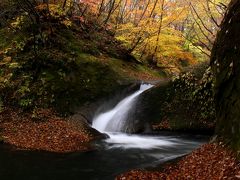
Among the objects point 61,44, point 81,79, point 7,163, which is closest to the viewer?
point 7,163

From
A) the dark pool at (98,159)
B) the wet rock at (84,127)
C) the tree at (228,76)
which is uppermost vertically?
the tree at (228,76)

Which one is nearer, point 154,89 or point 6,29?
point 154,89

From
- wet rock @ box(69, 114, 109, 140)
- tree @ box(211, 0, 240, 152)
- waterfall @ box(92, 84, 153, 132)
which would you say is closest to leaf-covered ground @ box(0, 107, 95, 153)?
wet rock @ box(69, 114, 109, 140)

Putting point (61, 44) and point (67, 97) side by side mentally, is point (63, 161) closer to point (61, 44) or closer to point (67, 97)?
point (67, 97)

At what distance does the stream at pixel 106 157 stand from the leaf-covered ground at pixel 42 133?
0.61 metres

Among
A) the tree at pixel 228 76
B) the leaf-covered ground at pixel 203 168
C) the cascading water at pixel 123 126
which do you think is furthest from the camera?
the cascading water at pixel 123 126

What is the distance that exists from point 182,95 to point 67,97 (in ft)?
18.3

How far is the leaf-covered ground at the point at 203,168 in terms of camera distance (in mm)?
7449

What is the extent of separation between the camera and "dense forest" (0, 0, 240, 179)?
10.1 metres

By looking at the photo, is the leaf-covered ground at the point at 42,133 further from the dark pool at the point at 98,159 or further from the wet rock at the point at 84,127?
the dark pool at the point at 98,159

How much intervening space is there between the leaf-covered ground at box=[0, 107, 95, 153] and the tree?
5570 millimetres

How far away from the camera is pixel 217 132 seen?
33.7 ft

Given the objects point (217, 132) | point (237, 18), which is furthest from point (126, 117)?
point (237, 18)

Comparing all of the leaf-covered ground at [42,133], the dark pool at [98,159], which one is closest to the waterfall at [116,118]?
the dark pool at [98,159]
